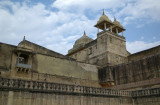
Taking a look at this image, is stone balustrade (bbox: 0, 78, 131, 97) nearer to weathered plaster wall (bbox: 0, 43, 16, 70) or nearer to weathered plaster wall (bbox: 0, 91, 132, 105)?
weathered plaster wall (bbox: 0, 91, 132, 105)

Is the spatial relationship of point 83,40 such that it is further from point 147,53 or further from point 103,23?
point 147,53

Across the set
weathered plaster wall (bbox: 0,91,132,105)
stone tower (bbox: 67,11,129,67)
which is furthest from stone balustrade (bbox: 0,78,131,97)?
stone tower (bbox: 67,11,129,67)

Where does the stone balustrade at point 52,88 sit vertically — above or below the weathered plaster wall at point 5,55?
below

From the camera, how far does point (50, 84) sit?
35.8 feet

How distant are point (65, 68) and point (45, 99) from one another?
15.9 meters

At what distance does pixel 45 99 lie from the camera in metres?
10.5

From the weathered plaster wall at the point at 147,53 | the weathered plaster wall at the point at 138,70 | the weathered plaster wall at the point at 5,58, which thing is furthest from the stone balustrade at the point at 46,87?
the weathered plaster wall at the point at 147,53

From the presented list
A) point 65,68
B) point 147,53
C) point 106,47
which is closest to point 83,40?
point 106,47

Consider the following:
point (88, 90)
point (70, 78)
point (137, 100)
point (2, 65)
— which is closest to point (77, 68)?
point (70, 78)

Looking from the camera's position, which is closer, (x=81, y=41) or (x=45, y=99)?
(x=45, y=99)

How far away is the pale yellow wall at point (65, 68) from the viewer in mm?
24450

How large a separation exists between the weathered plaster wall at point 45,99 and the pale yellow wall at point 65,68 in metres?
12.9

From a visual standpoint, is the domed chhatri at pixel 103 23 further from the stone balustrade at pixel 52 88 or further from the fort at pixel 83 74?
the stone balustrade at pixel 52 88

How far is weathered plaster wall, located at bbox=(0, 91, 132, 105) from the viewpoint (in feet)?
30.7
